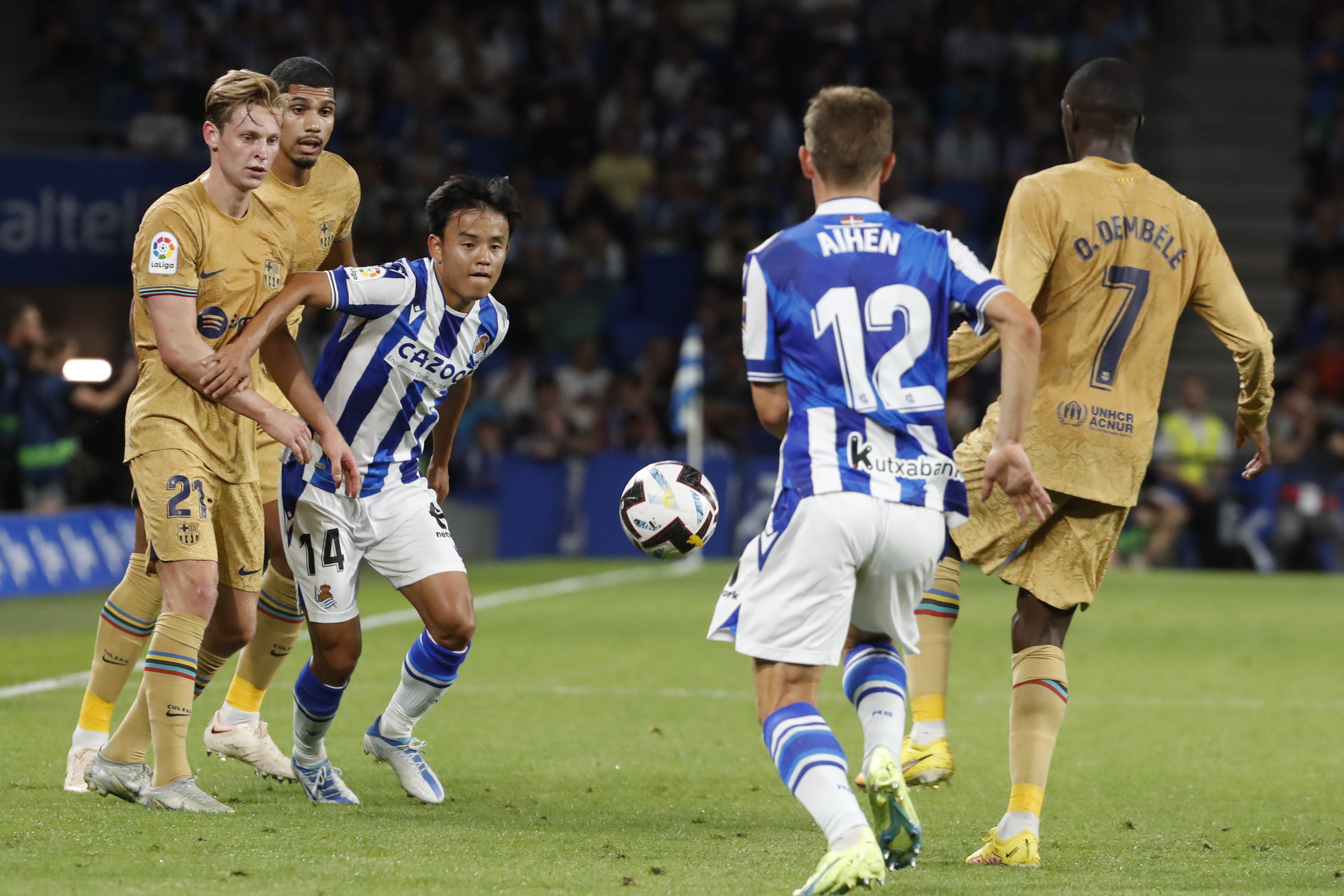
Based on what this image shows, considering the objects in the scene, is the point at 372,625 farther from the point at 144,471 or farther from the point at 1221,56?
the point at 1221,56

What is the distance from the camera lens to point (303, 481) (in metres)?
5.68

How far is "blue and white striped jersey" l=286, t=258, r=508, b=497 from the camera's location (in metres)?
5.66

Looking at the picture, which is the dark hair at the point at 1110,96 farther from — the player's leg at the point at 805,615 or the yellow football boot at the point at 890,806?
the yellow football boot at the point at 890,806

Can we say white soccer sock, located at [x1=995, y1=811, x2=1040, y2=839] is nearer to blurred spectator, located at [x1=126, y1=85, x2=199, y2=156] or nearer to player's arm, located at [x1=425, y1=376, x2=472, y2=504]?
player's arm, located at [x1=425, y1=376, x2=472, y2=504]

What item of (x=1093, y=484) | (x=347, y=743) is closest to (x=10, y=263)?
(x=347, y=743)

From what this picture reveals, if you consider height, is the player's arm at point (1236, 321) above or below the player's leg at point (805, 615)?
above

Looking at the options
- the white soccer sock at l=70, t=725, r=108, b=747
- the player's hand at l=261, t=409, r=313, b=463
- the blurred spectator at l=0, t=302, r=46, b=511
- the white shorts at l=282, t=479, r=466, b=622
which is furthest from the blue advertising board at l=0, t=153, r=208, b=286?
the player's hand at l=261, t=409, r=313, b=463

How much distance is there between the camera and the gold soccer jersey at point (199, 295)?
17.8 feet

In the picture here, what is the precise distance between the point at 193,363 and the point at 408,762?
5.05 ft

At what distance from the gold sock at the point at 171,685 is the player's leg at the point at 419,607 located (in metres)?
0.63

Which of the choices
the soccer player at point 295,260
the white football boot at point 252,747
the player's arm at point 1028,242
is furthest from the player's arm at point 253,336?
the player's arm at point 1028,242

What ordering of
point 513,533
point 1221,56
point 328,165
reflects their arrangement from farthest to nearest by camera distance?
1. point 1221,56
2. point 513,533
3. point 328,165

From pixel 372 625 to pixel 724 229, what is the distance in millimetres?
9694

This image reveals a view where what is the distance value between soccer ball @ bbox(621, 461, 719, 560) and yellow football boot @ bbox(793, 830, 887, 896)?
73.7 inches
